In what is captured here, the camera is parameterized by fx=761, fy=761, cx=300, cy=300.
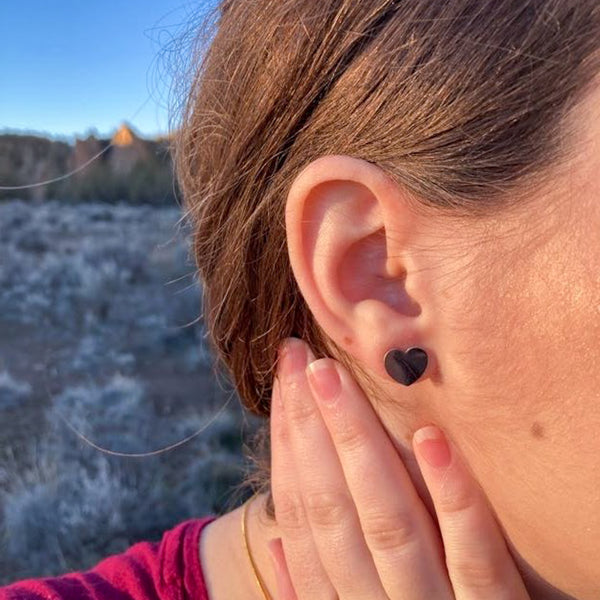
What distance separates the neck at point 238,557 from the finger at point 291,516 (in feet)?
0.52

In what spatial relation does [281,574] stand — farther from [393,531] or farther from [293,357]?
[293,357]

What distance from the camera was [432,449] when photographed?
1.23 meters

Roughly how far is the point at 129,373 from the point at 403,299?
5.54 meters

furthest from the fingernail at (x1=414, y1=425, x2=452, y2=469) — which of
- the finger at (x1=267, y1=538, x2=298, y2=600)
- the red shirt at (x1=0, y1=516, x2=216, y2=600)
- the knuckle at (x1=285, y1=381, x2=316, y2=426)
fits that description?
the red shirt at (x1=0, y1=516, x2=216, y2=600)

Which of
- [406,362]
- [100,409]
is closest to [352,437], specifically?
[406,362]

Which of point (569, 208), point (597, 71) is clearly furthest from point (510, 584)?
point (597, 71)

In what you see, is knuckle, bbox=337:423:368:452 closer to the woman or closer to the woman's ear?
the woman

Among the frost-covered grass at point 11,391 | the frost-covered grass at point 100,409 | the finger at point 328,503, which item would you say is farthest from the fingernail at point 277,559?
the frost-covered grass at point 11,391

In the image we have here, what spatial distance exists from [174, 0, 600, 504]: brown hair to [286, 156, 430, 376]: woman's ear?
0.05m

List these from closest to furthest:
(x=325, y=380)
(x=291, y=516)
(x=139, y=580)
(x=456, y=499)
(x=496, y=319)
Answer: (x=496, y=319) → (x=456, y=499) → (x=325, y=380) → (x=291, y=516) → (x=139, y=580)

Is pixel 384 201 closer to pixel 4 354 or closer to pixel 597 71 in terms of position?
pixel 597 71

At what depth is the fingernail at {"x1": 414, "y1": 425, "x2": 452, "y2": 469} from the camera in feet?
4.04

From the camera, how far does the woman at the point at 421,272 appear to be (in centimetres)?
105

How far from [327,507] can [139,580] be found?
0.55 metres
